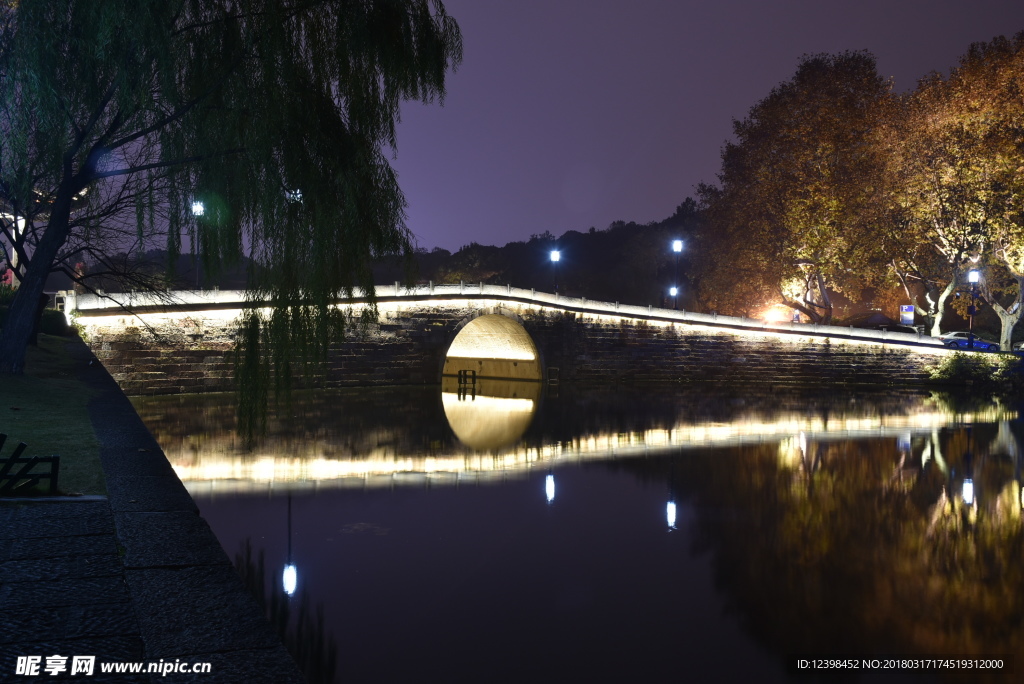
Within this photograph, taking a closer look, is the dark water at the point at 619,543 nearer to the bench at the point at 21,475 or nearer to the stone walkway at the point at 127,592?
the stone walkway at the point at 127,592

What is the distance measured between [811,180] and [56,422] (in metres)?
34.6

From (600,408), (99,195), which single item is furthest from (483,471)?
(600,408)

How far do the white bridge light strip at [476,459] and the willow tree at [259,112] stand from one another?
5.78 meters

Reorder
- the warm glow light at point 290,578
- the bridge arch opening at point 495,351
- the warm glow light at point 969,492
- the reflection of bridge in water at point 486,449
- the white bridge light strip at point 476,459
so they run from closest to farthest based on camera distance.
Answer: the warm glow light at point 290,578 → the warm glow light at point 969,492 → the white bridge light strip at point 476,459 → the reflection of bridge in water at point 486,449 → the bridge arch opening at point 495,351

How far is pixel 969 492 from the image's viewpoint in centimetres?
1404

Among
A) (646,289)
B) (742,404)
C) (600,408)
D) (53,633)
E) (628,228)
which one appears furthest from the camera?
(628,228)

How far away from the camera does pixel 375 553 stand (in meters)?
9.82

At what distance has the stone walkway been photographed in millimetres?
3707

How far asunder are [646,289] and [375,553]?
64.1 metres

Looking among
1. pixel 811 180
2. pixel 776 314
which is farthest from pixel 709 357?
pixel 776 314

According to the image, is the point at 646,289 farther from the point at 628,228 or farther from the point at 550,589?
the point at 550,589

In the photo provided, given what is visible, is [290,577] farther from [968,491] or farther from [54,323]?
[54,323]

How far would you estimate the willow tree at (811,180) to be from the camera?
36000mm

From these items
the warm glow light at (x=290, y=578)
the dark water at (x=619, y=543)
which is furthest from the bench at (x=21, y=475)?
the warm glow light at (x=290, y=578)
